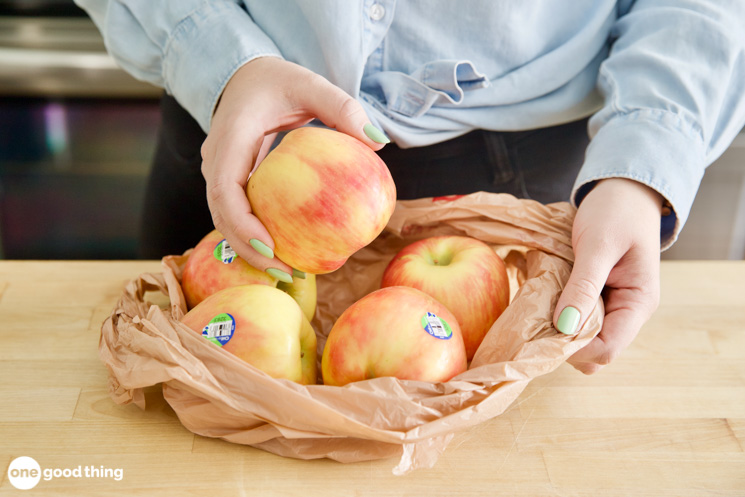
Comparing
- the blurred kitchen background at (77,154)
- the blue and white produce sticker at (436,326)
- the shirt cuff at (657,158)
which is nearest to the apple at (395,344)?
the blue and white produce sticker at (436,326)

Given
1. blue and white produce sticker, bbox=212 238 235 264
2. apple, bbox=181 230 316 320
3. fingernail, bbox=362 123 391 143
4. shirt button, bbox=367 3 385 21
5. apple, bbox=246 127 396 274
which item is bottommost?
apple, bbox=181 230 316 320

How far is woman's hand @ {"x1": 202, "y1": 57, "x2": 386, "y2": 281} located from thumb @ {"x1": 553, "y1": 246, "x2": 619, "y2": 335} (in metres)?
0.24

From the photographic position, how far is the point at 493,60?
0.81m

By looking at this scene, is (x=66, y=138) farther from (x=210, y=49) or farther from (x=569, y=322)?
(x=569, y=322)

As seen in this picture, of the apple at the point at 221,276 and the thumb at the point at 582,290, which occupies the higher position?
the thumb at the point at 582,290

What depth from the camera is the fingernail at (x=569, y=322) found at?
0.61 meters

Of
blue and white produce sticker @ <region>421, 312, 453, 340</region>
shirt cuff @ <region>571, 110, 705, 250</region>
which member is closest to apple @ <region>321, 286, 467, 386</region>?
blue and white produce sticker @ <region>421, 312, 453, 340</region>

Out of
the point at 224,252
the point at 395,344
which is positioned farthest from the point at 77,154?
the point at 395,344

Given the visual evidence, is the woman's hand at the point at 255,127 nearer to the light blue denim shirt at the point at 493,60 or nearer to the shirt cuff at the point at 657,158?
the light blue denim shirt at the point at 493,60

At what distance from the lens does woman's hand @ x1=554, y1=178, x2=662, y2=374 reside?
0.62 m

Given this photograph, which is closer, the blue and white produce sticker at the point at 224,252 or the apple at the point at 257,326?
the apple at the point at 257,326

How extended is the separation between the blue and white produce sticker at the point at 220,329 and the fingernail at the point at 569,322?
0.31 metres

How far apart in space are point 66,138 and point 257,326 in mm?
1473

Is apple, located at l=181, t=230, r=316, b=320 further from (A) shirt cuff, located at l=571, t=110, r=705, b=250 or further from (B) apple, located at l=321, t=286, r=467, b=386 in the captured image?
(A) shirt cuff, located at l=571, t=110, r=705, b=250
